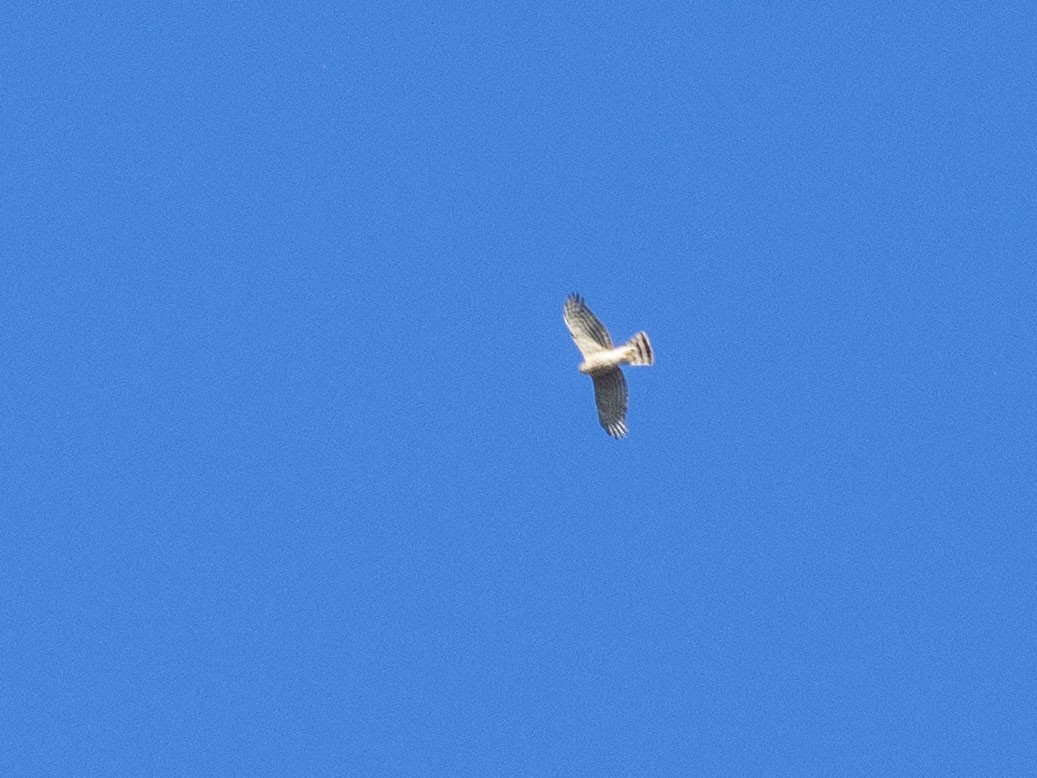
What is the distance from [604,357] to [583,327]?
0.76 metres

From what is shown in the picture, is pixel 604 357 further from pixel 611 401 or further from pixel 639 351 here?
pixel 611 401

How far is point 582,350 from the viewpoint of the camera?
136ft

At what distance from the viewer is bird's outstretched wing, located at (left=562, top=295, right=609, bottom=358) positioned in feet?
135

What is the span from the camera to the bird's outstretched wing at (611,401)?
41.6 m

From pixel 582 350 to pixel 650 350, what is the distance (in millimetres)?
1464

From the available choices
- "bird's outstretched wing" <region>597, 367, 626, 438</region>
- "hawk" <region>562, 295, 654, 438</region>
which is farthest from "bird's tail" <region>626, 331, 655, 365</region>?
"bird's outstretched wing" <region>597, 367, 626, 438</region>

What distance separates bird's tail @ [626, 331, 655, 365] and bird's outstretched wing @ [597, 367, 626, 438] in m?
0.88

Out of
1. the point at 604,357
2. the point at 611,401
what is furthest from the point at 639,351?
the point at 611,401

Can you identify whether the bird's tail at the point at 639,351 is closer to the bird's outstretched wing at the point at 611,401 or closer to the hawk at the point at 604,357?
the hawk at the point at 604,357

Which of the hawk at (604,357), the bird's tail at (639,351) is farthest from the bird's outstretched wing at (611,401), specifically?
the bird's tail at (639,351)

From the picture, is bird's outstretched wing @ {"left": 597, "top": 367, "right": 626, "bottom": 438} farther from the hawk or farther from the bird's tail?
the bird's tail

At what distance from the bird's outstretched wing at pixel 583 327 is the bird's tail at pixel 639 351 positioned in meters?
0.65

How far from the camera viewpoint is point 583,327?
41.3 metres

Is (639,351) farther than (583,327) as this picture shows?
No
